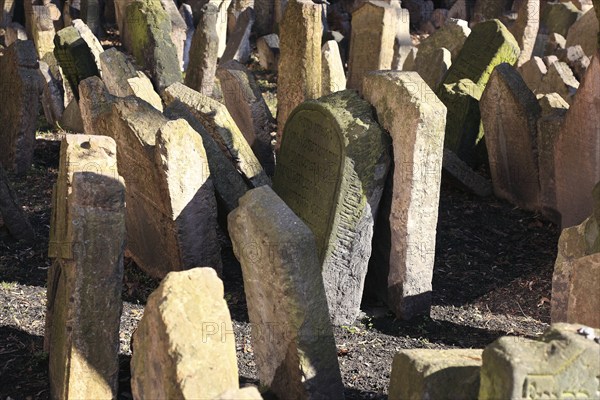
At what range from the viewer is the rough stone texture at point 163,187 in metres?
5.63

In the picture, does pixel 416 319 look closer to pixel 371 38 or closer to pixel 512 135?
pixel 512 135

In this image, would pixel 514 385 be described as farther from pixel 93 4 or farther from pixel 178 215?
pixel 93 4

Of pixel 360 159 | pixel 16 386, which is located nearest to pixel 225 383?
pixel 16 386

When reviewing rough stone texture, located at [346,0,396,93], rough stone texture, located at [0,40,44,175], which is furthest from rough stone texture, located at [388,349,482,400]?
rough stone texture, located at [346,0,396,93]

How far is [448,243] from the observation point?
7172 millimetres

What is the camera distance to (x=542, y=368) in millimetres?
3143

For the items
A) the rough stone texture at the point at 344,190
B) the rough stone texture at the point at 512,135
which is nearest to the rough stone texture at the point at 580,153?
the rough stone texture at the point at 512,135

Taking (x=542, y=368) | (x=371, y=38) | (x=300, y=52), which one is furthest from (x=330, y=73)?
(x=542, y=368)

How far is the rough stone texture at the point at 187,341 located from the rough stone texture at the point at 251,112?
4.22 meters

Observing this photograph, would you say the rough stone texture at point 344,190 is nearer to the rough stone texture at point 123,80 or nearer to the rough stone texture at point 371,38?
the rough stone texture at point 123,80

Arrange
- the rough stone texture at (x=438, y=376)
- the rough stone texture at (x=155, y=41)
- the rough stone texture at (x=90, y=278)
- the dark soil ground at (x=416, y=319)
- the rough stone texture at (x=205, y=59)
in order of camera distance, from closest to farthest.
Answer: the rough stone texture at (x=438, y=376)
the rough stone texture at (x=90, y=278)
the dark soil ground at (x=416, y=319)
the rough stone texture at (x=155, y=41)
the rough stone texture at (x=205, y=59)

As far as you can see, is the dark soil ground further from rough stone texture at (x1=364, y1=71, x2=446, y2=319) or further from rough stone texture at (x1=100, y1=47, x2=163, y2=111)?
rough stone texture at (x1=100, y1=47, x2=163, y2=111)

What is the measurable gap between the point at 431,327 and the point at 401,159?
1132 mm

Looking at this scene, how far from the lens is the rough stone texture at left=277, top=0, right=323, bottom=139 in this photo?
307 inches
